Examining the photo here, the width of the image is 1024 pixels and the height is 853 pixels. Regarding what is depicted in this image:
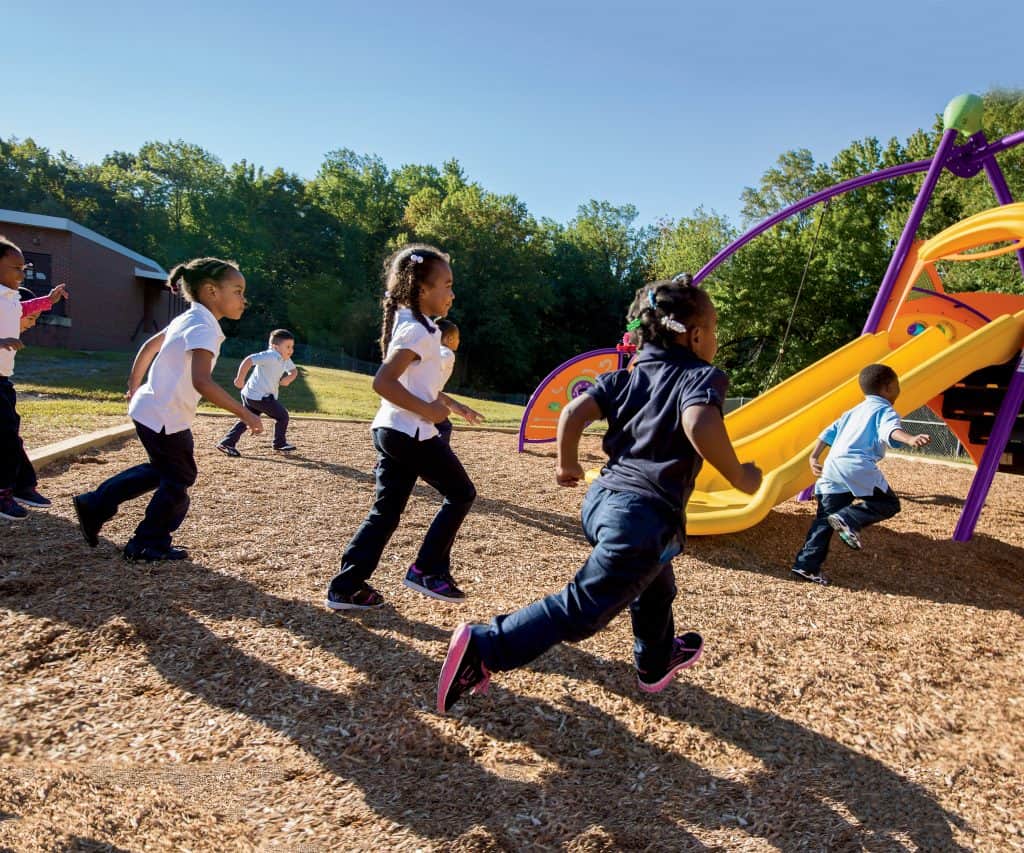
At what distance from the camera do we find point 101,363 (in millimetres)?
21250

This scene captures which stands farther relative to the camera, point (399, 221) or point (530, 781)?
point (399, 221)

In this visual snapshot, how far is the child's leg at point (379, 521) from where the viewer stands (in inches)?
124

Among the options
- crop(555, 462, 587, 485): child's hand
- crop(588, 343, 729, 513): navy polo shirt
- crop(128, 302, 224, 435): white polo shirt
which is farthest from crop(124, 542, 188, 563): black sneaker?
crop(588, 343, 729, 513): navy polo shirt

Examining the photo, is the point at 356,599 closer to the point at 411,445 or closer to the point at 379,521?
the point at 379,521

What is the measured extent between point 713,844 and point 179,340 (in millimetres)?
3168

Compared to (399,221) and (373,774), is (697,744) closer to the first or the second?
(373,774)

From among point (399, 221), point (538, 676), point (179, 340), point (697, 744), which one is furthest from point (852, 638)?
point (399, 221)

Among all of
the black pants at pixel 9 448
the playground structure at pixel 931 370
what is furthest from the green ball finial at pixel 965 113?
the black pants at pixel 9 448

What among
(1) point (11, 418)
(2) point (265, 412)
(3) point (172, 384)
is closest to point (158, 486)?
(3) point (172, 384)

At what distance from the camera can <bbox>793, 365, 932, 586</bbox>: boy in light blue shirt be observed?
4.29 m

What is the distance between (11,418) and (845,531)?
5463 mm

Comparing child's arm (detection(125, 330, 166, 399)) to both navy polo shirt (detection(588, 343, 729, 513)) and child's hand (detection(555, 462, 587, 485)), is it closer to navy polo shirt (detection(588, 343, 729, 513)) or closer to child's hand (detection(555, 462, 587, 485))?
child's hand (detection(555, 462, 587, 485))

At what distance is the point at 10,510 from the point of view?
442 cm

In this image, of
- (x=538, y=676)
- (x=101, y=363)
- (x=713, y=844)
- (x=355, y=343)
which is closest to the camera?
(x=713, y=844)
